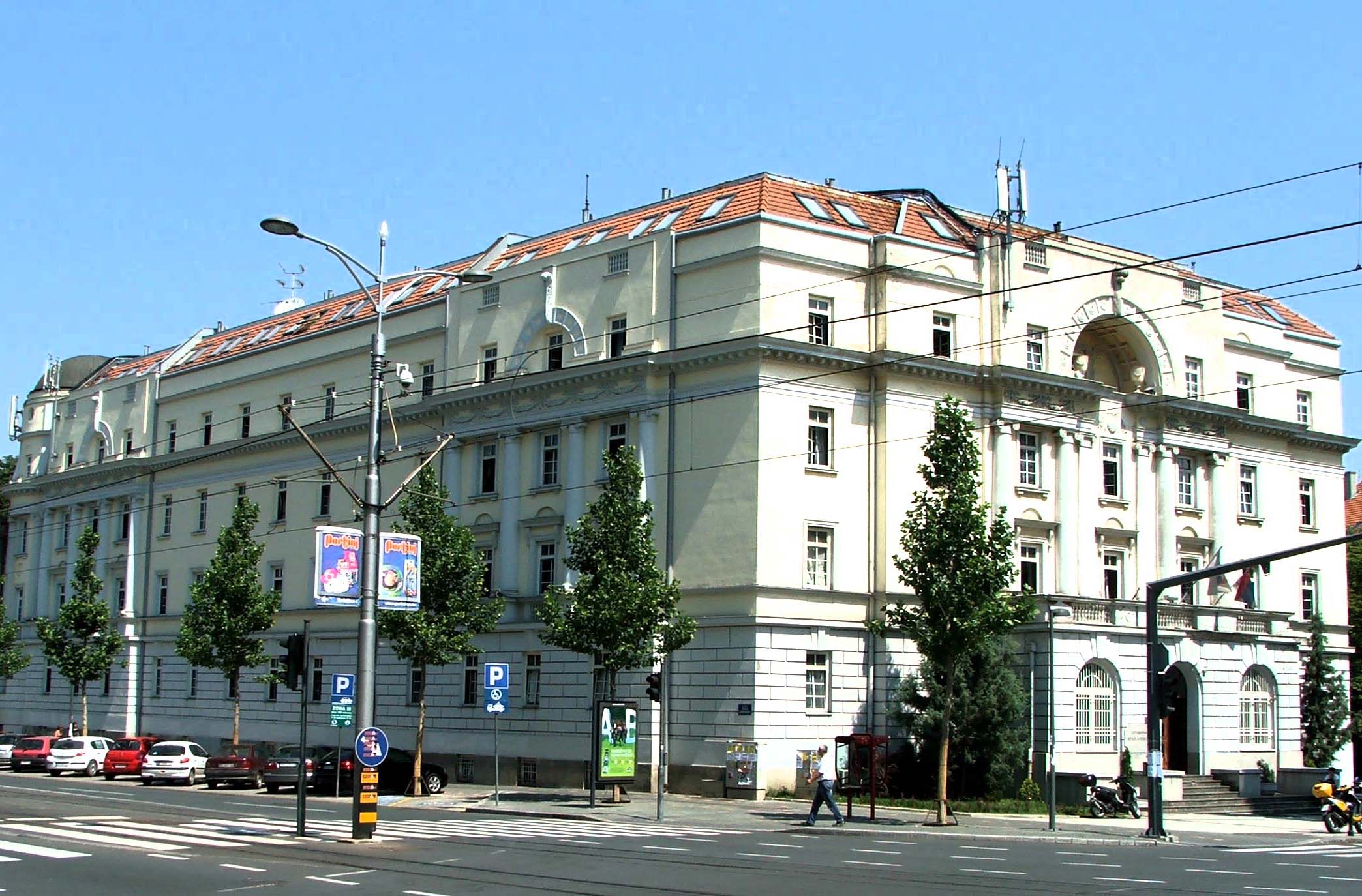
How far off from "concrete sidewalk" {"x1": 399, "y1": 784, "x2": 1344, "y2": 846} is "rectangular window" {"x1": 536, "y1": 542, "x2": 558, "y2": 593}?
Answer: 705cm

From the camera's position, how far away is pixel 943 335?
158ft

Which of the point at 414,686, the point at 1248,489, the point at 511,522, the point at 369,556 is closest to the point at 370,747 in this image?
the point at 369,556

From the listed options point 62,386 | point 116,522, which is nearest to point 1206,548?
point 116,522

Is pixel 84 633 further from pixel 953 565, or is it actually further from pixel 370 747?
pixel 370 747

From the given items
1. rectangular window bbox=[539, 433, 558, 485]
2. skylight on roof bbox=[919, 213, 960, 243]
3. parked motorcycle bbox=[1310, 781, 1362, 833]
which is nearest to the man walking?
parked motorcycle bbox=[1310, 781, 1362, 833]

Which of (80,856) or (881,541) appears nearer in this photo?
(80,856)

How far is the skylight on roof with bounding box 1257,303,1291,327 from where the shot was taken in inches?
2388

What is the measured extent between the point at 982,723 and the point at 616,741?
393 inches

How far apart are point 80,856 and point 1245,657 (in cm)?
3700

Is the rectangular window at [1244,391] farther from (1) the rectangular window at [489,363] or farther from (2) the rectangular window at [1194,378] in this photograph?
(1) the rectangular window at [489,363]

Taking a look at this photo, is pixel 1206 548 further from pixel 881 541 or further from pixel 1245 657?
pixel 881 541

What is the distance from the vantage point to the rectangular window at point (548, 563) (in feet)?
163

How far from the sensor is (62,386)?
83.3 meters

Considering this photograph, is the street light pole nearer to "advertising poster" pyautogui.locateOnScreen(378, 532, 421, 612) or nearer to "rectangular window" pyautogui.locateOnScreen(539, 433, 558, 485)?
"advertising poster" pyautogui.locateOnScreen(378, 532, 421, 612)
